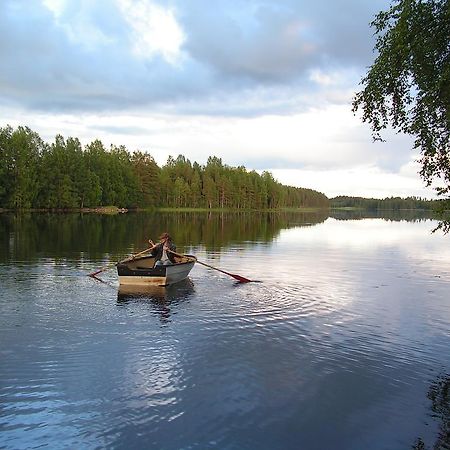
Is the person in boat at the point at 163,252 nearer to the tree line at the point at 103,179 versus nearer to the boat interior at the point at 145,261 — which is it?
the boat interior at the point at 145,261

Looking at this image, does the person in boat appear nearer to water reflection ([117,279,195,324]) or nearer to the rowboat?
the rowboat

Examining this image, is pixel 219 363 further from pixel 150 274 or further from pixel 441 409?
pixel 150 274

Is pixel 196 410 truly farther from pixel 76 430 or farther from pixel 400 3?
pixel 400 3

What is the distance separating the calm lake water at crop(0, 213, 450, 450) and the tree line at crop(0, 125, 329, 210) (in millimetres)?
80728

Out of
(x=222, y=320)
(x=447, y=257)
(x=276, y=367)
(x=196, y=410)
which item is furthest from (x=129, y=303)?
(x=447, y=257)

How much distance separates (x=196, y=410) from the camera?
9648mm

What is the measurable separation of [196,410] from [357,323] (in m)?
9.16

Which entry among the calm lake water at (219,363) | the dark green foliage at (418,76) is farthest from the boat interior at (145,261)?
the dark green foliage at (418,76)

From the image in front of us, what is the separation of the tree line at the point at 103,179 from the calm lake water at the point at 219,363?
3178 inches

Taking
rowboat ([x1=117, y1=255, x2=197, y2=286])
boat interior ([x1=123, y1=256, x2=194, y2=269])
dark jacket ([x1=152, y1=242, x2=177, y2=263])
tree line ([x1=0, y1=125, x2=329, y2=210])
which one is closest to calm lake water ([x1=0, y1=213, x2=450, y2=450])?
rowboat ([x1=117, y1=255, x2=197, y2=286])

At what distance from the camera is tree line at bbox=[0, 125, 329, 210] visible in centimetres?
9819

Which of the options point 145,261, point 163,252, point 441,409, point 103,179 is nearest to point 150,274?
point 163,252

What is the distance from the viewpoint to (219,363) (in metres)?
12.4

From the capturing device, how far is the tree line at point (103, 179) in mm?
98188
